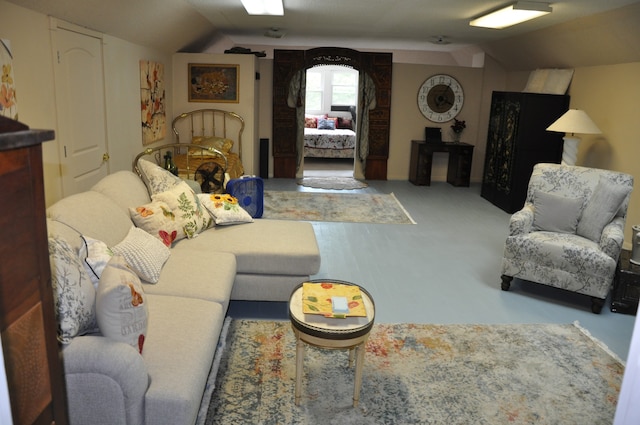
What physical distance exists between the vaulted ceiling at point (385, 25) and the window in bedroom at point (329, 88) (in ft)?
10.5

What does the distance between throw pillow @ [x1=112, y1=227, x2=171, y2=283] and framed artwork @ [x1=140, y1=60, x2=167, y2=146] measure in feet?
10.3

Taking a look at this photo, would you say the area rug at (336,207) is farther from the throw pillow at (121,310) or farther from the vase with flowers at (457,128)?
the throw pillow at (121,310)

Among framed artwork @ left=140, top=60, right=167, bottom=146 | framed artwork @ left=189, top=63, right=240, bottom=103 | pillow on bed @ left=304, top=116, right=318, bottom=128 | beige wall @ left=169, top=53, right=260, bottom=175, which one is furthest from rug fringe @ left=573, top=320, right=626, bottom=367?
pillow on bed @ left=304, top=116, right=318, bottom=128

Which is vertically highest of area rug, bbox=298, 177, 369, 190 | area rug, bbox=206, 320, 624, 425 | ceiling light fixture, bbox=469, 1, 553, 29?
ceiling light fixture, bbox=469, 1, 553, 29

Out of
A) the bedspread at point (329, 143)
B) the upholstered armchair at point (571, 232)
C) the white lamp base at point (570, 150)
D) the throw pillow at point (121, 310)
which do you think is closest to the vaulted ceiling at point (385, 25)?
the white lamp base at point (570, 150)

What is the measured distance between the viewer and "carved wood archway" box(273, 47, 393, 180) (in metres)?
8.23

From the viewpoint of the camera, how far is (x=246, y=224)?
3920 mm

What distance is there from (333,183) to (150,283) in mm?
5719

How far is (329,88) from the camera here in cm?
1162

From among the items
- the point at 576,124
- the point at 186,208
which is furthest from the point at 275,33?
the point at 186,208

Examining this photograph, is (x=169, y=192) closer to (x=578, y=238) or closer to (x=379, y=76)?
(x=578, y=238)

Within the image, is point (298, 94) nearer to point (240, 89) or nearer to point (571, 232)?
point (240, 89)

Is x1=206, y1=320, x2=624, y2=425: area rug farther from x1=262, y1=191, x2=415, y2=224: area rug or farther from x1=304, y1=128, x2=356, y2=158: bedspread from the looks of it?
x1=304, y1=128, x2=356, y2=158: bedspread

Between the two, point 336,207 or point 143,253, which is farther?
point 336,207
